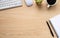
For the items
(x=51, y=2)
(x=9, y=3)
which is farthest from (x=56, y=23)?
(x=9, y=3)

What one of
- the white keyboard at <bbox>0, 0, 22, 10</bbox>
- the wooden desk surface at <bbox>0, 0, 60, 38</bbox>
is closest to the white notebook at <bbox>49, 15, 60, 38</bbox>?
the wooden desk surface at <bbox>0, 0, 60, 38</bbox>

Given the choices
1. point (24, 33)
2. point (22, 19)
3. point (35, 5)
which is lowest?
point (24, 33)

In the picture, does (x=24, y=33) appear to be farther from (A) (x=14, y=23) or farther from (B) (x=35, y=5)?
(B) (x=35, y=5)

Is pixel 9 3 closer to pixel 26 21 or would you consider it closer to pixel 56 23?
pixel 26 21

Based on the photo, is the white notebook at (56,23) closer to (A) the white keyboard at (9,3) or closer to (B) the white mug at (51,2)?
(B) the white mug at (51,2)

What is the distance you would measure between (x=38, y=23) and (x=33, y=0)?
188 millimetres

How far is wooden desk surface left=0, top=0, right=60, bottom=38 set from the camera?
116 centimetres

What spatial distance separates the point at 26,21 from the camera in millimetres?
1187

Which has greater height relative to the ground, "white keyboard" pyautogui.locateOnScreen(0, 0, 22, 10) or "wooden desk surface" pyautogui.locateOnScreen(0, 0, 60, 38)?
"white keyboard" pyautogui.locateOnScreen(0, 0, 22, 10)

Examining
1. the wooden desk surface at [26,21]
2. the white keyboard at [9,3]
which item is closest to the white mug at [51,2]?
the wooden desk surface at [26,21]

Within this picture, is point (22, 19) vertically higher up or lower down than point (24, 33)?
higher up

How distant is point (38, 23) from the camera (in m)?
1.18

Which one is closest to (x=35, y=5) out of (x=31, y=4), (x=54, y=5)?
(x=31, y=4)

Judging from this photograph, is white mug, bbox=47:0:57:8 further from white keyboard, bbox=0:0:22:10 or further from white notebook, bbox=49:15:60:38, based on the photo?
white keyboard, bbox=0:0:22:10
